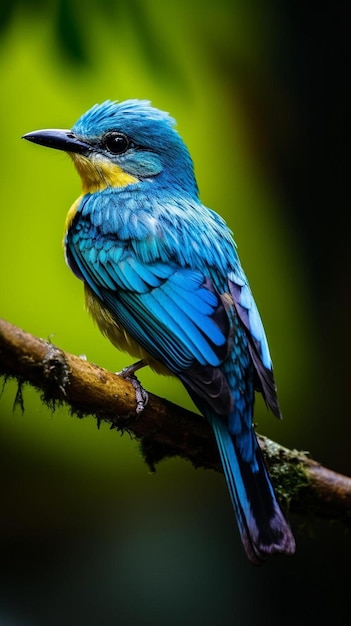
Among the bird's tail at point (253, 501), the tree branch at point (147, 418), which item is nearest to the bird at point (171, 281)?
the bird's tail at point (253, 501)

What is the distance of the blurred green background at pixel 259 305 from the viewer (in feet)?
13.6

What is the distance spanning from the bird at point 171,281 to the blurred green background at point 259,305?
0.22 meters

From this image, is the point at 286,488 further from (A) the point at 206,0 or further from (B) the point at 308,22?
(B) the point at 308,22

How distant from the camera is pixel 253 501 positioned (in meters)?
2.93

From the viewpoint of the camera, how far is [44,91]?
3.92 metres

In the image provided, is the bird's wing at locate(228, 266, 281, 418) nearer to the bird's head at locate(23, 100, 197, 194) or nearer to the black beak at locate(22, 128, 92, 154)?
the bird's head at locate(23, 100, 197, 194)

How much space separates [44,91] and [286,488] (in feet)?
6.61

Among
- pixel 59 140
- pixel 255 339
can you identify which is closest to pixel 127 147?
pixel 59 140

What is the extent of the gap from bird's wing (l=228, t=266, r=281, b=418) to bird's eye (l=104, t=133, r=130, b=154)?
2.72ft

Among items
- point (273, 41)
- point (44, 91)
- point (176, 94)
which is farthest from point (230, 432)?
point (273, 41)

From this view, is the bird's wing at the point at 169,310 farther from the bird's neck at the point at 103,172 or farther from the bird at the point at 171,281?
the bird's neck at the point at 103,172

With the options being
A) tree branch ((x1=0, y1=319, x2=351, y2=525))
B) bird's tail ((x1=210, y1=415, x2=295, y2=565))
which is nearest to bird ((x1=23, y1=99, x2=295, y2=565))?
bird's tail ((x1=210, y1=415, x2=295, y2=565))

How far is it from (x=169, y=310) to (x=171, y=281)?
0.13m

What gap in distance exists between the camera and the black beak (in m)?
→ 3.58
